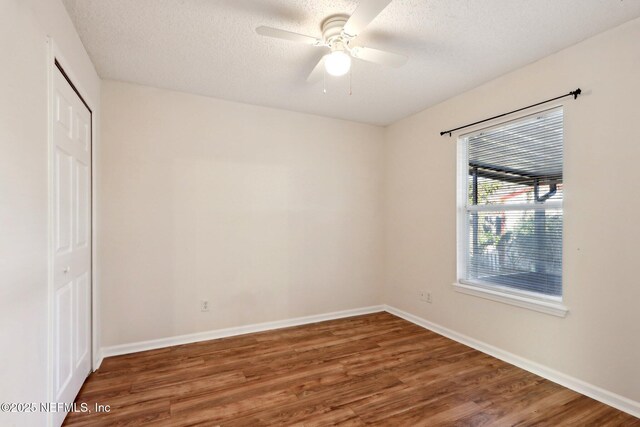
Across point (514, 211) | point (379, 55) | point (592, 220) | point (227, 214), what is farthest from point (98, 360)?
point (592, 220)

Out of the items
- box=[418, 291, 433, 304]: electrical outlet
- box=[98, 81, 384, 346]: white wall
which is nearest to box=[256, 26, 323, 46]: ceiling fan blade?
box=[98, 81, 384, 346]: white wall

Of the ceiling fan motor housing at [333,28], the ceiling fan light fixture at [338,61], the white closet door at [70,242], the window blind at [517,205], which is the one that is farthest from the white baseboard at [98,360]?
the window blind at [517,205]

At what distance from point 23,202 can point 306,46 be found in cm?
199

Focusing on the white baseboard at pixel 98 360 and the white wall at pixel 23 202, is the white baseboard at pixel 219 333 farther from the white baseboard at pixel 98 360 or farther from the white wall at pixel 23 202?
the white wall at pixel 23 202

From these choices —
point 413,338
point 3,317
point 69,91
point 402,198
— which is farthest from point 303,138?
point 3,317

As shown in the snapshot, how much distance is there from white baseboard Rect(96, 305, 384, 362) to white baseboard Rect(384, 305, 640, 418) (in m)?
1.04

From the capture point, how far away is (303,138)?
3.77 m

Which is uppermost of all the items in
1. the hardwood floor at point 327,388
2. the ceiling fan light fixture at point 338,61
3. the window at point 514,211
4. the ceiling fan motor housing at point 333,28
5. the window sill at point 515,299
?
the ceiling fan motor housing at point 333,28

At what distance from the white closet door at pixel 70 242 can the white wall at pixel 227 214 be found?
0.48m

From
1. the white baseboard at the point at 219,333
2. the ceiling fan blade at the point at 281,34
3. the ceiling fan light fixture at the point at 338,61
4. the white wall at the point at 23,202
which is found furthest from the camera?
the white baseboard at the point at 219,333

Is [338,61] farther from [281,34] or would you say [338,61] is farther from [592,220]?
[592,220]

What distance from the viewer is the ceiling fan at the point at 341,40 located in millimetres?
1746

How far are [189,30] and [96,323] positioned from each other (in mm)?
2503

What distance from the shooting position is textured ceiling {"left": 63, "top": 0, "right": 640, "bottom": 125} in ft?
6.27
